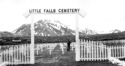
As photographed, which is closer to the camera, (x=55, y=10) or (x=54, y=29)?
(x=55, y=10)

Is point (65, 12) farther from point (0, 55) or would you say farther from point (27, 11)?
point (0, 55)

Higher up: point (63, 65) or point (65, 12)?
point (65, 12)

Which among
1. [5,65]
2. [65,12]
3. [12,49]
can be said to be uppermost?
[65,12]

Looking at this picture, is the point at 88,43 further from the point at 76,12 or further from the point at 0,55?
the point at 0,55

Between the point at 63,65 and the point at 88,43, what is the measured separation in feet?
9.84

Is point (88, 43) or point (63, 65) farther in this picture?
point (88, 43)

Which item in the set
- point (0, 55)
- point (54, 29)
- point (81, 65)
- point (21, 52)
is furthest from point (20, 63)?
point (54, 29)

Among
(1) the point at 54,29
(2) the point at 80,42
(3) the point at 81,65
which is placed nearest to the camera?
(3) the point at 81,65

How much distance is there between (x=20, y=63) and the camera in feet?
44.7

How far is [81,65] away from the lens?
12195 mm

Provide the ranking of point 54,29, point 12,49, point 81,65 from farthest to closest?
1. point 54,29
2. point 12,49
3. point 81,65

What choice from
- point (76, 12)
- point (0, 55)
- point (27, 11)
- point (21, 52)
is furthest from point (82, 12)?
point (0, 55)

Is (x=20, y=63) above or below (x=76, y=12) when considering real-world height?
below

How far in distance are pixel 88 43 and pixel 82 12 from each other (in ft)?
7.50
